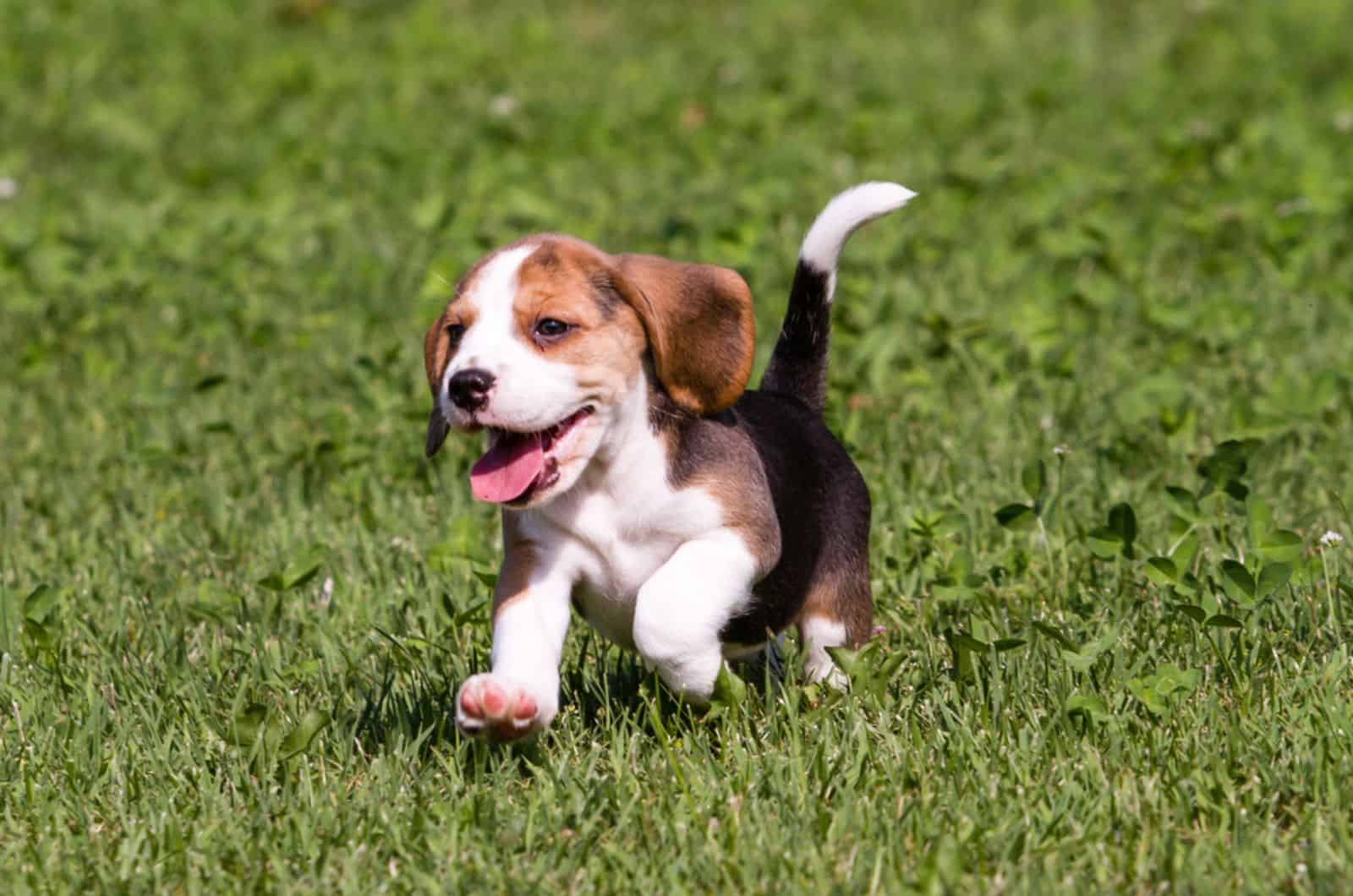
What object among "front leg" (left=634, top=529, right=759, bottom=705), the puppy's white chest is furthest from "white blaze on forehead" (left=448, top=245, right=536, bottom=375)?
"front leg" (left=634, top=529, right=759, bottom=705)

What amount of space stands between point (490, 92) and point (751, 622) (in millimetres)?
8308

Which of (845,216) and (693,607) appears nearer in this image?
(693,607)

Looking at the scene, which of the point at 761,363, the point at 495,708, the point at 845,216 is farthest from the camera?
the point at 761,363

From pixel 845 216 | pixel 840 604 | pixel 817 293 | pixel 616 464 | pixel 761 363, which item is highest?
pixel 845 216

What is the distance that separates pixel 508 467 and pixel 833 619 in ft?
3.03

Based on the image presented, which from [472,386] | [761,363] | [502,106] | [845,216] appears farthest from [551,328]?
[502,106]

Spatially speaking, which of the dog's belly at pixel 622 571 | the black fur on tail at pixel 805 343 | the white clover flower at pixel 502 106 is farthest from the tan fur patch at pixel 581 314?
the white clover flower at pixel 502 106

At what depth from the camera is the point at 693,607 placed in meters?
3.46

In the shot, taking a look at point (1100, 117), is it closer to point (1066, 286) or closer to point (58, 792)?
point (1066, 286)

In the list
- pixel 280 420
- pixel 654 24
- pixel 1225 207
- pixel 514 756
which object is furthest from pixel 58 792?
pixel 654 24

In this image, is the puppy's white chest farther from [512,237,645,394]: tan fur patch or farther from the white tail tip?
the white tail tip

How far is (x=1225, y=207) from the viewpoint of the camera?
26.2ft

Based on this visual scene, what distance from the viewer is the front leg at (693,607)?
345 centimetres

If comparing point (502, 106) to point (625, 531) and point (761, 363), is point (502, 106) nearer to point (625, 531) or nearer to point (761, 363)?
point (761, 363)
